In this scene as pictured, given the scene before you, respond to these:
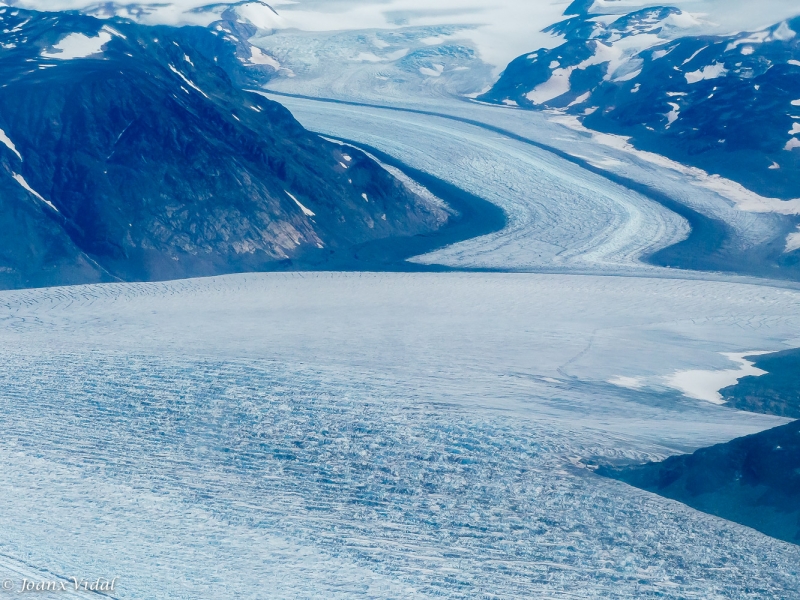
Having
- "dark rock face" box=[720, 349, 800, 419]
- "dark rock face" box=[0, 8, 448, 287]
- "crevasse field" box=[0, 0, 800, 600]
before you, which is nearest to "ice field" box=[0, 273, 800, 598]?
"crevasse field" box=[0, 0, 800, 600]

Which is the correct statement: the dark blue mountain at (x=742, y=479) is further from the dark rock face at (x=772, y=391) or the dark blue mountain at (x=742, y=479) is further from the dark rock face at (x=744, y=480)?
the dark rock face at (x=772, y=391)

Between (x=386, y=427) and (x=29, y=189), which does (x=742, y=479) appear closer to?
(x=386, y=427)

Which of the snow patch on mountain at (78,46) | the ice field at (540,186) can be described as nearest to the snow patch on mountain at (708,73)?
the ice field at (540,186)

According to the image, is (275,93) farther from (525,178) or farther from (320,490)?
(320,490)

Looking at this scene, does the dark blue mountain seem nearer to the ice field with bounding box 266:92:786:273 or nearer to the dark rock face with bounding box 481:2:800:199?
the ice field with bounding box 266:92:786:273

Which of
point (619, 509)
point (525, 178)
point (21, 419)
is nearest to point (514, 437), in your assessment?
point (619, 509)
